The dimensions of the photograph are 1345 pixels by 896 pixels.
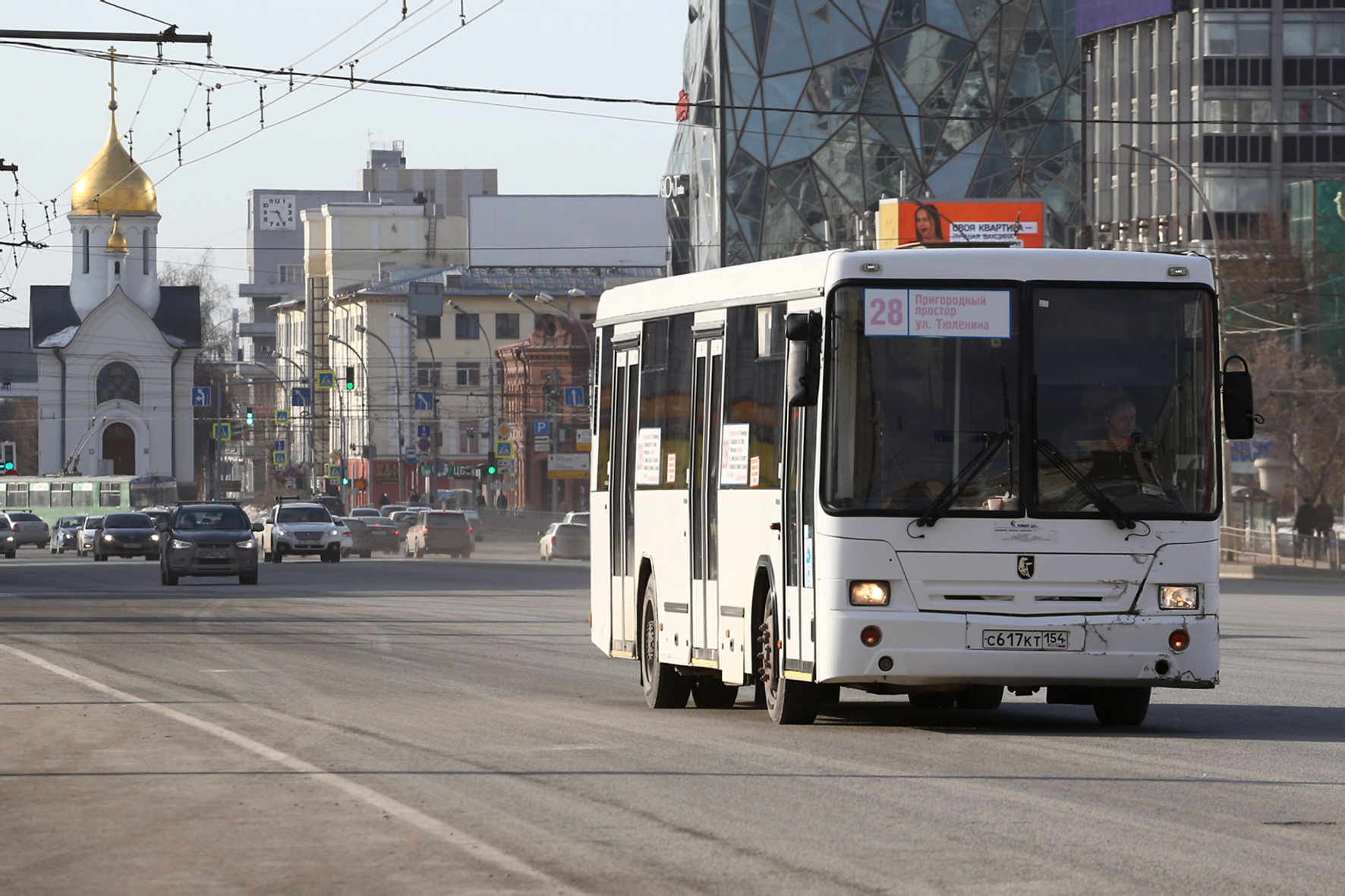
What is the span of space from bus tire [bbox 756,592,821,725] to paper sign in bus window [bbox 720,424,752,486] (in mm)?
907

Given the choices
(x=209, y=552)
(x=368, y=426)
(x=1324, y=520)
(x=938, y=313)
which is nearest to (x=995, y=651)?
(x=938, y=313)

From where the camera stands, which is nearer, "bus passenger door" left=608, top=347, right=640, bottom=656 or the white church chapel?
"bus passenger door" left=608, top=347, right=640, bottom=656

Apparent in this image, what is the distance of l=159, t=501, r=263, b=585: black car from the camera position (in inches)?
1773

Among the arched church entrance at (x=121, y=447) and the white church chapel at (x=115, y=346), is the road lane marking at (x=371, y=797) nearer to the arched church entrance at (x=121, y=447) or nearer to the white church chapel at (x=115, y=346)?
the white church chapel at (x=115, y=346)

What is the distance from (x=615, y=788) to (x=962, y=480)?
348cm

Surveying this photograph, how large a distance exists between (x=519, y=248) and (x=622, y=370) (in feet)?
390

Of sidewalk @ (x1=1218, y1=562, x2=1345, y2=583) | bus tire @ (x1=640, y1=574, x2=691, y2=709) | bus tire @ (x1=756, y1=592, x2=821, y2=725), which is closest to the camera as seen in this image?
bus tire @ (x1=756, y1=592, x2=821, y2=725)

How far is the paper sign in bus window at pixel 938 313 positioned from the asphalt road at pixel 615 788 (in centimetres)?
236

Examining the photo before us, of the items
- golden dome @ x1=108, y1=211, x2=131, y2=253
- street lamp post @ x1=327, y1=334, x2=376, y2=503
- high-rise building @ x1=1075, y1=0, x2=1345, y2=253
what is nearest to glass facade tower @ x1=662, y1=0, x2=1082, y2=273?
high-rise building @ x1=1075, y1=0, x2=1345, y2=253

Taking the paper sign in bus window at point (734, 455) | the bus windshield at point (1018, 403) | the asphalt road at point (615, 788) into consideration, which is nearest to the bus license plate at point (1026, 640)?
the asphalt road at point (615, 788)

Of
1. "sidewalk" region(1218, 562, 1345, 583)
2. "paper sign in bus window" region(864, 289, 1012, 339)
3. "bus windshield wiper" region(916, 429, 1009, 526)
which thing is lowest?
"sidewalk" region(1218, 562, 1345, 583)

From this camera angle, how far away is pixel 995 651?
43.3 ft

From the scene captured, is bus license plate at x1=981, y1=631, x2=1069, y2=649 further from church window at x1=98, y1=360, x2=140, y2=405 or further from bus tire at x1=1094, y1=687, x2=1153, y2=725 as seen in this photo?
church window at x1=98, y1=360, x2=140, y2=405

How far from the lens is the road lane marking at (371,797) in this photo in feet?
27.6
